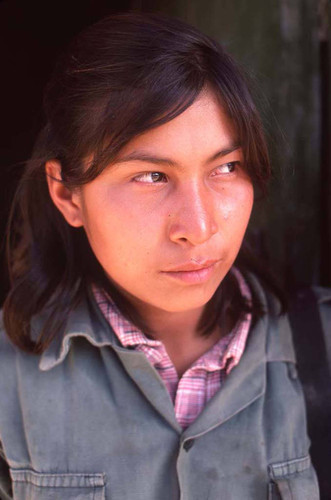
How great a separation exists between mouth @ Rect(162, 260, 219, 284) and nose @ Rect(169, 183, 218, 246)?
0.19 feet

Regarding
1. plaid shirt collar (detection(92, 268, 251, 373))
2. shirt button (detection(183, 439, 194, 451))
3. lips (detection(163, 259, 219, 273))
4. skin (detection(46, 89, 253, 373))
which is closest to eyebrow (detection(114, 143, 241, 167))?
skin (detection(46, 89, 253, 373))

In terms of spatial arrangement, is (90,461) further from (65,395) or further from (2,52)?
(2,52)

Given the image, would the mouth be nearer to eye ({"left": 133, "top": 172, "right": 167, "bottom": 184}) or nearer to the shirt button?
eye ({"left": 133, "top": 172, "right": 167, "bottom": 184})

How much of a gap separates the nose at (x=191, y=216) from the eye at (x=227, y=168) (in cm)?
7

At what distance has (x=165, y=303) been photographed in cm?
124

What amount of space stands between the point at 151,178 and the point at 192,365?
50 cm

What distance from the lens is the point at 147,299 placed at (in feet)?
4.09

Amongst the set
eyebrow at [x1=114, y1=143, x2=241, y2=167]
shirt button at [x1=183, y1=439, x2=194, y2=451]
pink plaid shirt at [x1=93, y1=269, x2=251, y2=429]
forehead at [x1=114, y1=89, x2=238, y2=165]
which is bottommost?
shirt button at [x1=183, y1=439, x2=194, y2=451]

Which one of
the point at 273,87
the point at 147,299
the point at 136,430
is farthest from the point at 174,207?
the point at 273,87

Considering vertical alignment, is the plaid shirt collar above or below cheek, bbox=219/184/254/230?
below

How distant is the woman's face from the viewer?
1110mm

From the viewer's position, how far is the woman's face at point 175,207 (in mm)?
1110

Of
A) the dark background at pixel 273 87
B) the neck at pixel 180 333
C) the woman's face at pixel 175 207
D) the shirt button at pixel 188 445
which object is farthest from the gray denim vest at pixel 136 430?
the dark background at pixel 273 87

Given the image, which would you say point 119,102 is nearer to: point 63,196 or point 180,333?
point 63,196
